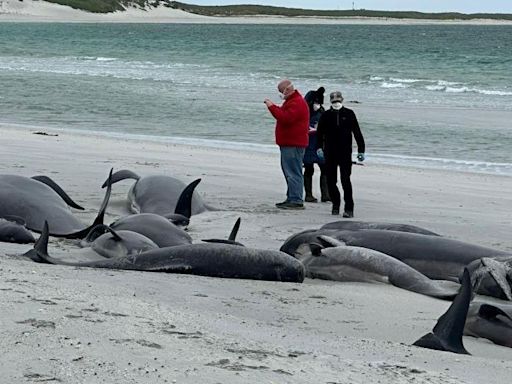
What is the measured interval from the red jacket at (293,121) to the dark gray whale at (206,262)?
15.7 feet

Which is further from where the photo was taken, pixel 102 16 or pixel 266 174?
pixel 102 16

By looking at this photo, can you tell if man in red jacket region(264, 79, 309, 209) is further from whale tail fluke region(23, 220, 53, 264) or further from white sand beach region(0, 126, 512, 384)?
whale tail fluke region(23, 220, 53, 264)

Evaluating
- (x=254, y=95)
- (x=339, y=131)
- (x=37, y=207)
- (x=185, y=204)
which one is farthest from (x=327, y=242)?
(x=254, y=95)

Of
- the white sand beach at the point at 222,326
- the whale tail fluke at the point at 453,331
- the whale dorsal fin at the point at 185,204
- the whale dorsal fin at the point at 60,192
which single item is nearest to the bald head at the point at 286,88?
the white sand beach at the point at 222,326

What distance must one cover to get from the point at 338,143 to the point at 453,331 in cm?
668

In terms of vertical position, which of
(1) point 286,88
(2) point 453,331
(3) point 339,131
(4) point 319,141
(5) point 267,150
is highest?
(1) point 286,88

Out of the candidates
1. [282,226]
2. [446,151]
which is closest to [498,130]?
[446,151]

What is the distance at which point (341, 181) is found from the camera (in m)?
12.7

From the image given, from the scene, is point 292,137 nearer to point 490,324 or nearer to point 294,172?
point 294,172

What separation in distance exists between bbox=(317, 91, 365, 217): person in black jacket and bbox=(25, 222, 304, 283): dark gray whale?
4483mm

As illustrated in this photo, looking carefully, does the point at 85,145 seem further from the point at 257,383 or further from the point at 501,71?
the point at 501,71

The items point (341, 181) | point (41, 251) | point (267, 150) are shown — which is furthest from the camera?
point (267, 150)

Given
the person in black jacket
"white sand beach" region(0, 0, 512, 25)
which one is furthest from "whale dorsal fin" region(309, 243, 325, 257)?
"white sand beach" region(0, 0, 512, 25)

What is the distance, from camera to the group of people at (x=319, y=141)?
12534 mm
